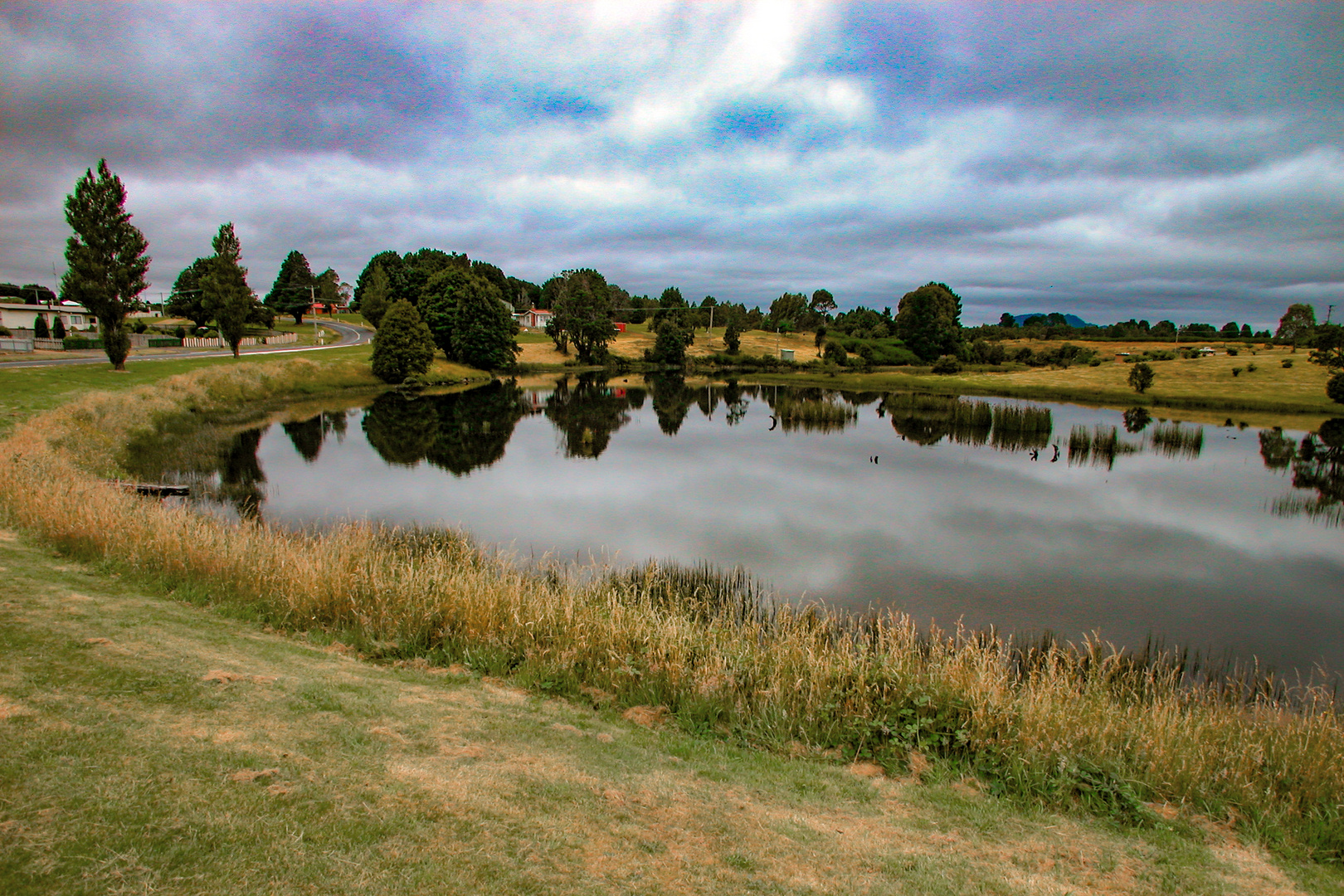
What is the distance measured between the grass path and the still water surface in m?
7.43

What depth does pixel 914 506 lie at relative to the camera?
22.3 metres

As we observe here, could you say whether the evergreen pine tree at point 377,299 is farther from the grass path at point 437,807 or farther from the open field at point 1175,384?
the grass path at point 437,807

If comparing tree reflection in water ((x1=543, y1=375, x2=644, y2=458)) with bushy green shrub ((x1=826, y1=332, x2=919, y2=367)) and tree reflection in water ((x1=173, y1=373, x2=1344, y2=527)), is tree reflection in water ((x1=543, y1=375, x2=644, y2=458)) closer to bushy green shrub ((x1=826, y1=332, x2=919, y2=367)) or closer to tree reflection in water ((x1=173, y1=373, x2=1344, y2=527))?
tree reflection in water ((x1=173, y1=373, x2=1344, y2=527))

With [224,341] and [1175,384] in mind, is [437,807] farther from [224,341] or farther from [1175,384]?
[1175,384]

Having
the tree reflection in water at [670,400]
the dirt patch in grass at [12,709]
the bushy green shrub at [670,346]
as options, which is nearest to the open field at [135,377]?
the tree reflection in water at [670,400]

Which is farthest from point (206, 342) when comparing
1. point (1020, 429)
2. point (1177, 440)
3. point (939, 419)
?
point (1177, 440)

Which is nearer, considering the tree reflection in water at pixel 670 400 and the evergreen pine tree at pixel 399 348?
the tree reflection in water at pixel 670 400

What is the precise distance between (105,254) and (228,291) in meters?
19.0

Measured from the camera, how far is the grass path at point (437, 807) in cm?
390

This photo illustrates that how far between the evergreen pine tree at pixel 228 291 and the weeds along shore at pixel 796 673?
4103 centimetres

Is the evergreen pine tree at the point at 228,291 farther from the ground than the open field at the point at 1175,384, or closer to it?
farther from the ground

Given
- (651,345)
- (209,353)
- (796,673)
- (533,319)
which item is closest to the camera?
(796,673)

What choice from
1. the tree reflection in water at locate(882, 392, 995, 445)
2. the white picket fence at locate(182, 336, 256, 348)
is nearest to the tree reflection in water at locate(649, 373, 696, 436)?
the tree reflection in water at locate(882, 392, 995, 445)

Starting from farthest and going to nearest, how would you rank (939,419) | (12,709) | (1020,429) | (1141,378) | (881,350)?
1. (881,350)
2. (1141,378)
3. (939,419)
4. (1020,429)
5. (12,709)
